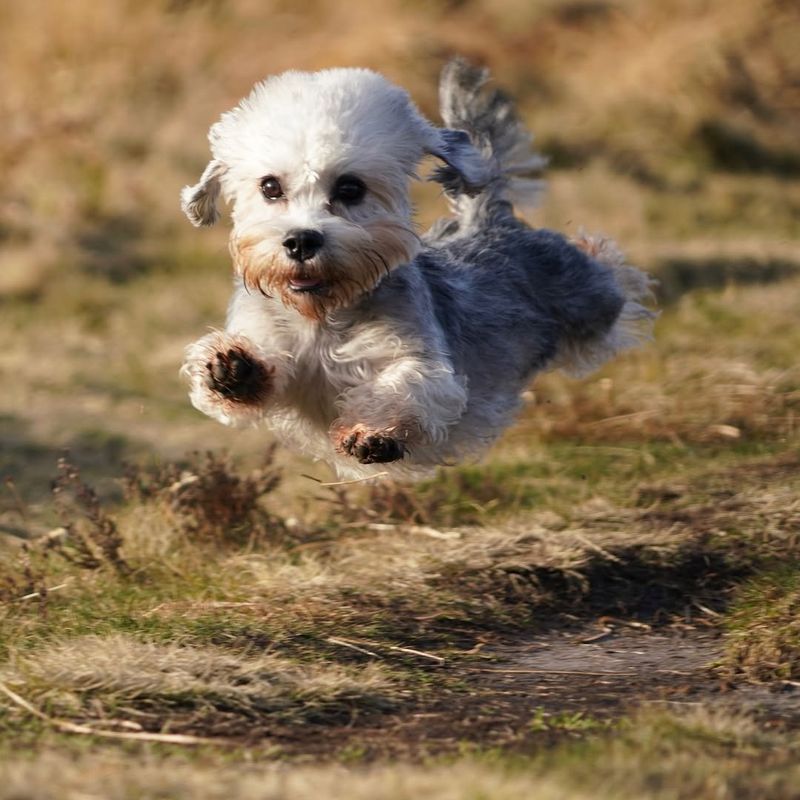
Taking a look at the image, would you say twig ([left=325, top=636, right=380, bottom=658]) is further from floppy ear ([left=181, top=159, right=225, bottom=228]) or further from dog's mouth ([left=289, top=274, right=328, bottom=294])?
floppy ear ([left=181, top=159, right=225, bottom=228])

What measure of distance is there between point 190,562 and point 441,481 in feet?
4.97

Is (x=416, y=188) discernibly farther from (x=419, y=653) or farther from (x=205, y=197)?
(x=419, y=653)

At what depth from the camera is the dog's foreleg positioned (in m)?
4.39

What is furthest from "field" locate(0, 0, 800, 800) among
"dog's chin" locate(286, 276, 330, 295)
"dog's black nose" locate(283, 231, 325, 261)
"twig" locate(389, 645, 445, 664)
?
"dog's black nose" locate(283, 231, 325, 261)

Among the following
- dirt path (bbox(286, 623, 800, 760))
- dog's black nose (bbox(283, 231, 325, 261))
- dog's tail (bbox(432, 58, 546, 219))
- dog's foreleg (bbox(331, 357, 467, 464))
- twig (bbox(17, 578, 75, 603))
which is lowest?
dirt path (bbox(286, 623, 800, 760))

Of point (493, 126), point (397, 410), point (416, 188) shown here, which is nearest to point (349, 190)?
point (397, 410)

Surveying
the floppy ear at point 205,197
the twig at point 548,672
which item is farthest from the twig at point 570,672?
the floppy ear at point 205,197

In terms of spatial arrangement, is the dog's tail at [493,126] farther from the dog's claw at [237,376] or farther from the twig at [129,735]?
the twig at [129,735]

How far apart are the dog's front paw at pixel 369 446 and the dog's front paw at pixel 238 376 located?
1.13ft

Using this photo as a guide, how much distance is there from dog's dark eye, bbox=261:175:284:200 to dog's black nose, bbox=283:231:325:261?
0.81 feet

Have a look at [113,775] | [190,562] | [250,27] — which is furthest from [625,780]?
[250,27]

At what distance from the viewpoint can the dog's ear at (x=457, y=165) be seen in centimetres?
493

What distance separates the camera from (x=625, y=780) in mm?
3445

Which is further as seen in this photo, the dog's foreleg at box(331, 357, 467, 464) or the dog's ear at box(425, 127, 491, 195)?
the dog's ear at box(425, 127, 491, 195)
